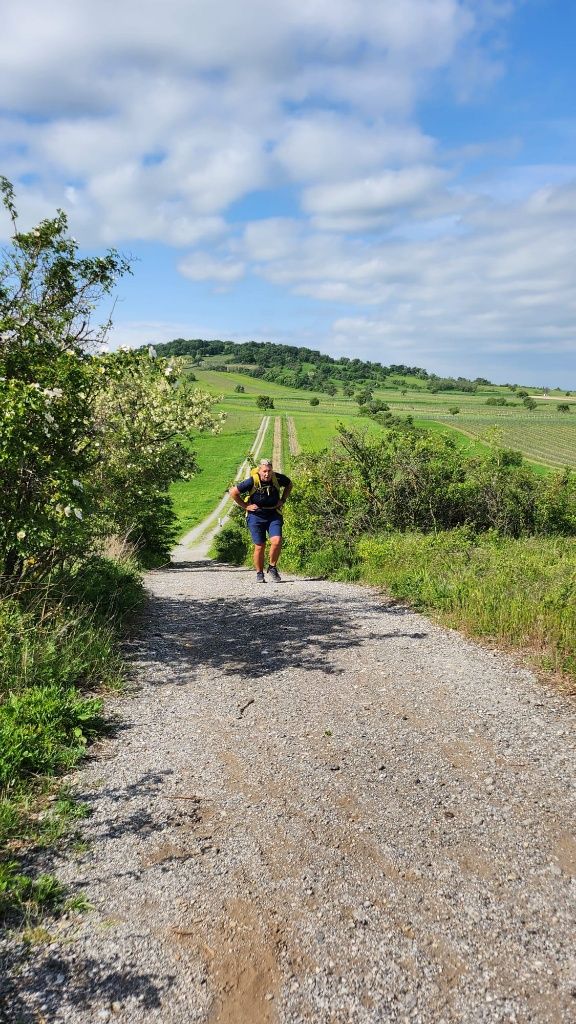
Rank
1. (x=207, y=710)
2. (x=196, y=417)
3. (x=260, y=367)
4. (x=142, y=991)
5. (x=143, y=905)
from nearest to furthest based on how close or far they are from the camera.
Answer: (x=142, y=991) < (x=143, y=905) < (x=207, y=710) < (x=196, y=417) < (x=260, y=367)

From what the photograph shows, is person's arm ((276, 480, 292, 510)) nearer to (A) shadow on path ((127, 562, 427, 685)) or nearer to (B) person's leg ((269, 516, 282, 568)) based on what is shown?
(B) person's leg ((269, 516, 282, 568))

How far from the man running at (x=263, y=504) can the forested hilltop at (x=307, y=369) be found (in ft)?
439

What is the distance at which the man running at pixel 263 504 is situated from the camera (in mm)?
12383

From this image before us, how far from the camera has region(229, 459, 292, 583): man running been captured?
12.4 meters

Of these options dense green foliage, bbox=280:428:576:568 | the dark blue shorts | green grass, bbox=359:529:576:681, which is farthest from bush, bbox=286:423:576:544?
the dark blue shorts

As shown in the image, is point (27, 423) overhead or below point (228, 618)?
overhead

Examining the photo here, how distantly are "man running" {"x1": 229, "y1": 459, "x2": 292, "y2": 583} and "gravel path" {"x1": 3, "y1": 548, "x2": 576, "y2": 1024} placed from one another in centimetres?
621

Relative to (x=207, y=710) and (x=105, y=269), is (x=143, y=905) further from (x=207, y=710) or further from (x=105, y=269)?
(x=105, y=269)

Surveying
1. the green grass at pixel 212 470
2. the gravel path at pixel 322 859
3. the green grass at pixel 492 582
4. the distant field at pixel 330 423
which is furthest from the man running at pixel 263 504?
the green grass at pixel 212 470

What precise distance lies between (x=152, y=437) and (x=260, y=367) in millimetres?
157960

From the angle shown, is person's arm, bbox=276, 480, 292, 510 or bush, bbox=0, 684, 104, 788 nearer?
bush, bbox=0, 684, 104, 788

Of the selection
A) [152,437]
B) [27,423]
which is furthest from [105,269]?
[152,437]

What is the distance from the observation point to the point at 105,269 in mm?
7543

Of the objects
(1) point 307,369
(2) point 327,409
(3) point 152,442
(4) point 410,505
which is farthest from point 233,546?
(1) point 307,369
